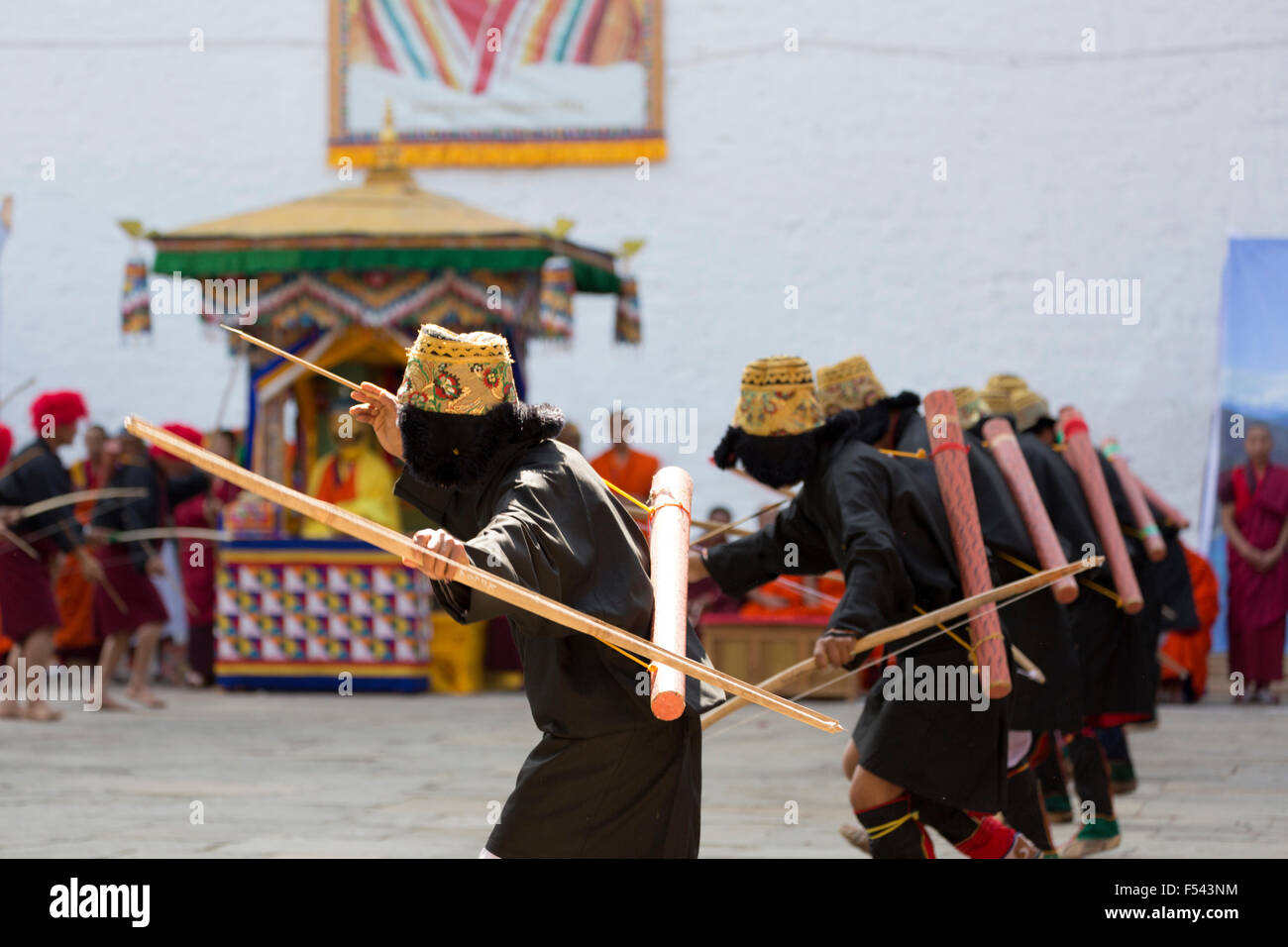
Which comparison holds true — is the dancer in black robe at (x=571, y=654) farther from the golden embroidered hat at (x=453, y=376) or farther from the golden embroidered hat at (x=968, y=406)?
the golden embroidered hat at (x=968, y=406)

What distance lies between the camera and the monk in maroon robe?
1098 centimetres

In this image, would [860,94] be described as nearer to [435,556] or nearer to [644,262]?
[644,262]

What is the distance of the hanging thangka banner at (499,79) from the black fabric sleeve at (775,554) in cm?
904

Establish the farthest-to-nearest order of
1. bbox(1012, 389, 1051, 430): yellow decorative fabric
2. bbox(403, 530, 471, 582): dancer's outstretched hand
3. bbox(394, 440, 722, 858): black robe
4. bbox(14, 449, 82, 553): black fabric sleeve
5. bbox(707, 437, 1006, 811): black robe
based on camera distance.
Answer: bbox(14, 449, 82, 553): black fabric sleeve < bbox(1012, 389, 1051, 430): yellow decorative fabric < bbox(707, 437, 1006, 811): black robe < bbox(394, 440, 722, 858): black robe < bbox(403, 530, 471, 582): dancer's outstretched hand

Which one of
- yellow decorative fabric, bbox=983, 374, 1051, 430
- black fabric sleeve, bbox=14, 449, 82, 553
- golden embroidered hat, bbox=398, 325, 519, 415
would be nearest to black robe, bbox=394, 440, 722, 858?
golden embroidered hat, bbox=398, 325, 519, 415

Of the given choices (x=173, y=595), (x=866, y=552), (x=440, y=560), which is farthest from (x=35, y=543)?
(x=440, y=560)

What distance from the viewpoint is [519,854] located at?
337cm

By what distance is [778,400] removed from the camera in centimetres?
468

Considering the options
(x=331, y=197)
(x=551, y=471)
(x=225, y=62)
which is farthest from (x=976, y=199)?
(x=551, y=471)

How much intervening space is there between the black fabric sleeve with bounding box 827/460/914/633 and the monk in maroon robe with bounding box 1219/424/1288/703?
695 cm

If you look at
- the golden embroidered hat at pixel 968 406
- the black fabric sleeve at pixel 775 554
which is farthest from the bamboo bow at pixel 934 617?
the golden embroidered hat at pixel 968 406

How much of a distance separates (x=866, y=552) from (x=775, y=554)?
0.37m

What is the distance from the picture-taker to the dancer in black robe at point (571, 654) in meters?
3.35

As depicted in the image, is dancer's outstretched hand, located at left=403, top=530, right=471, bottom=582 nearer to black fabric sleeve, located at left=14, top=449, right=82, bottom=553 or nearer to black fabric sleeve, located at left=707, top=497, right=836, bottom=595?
black fabric sleeve, located at left=707, top=497, right=836, bottom=595
